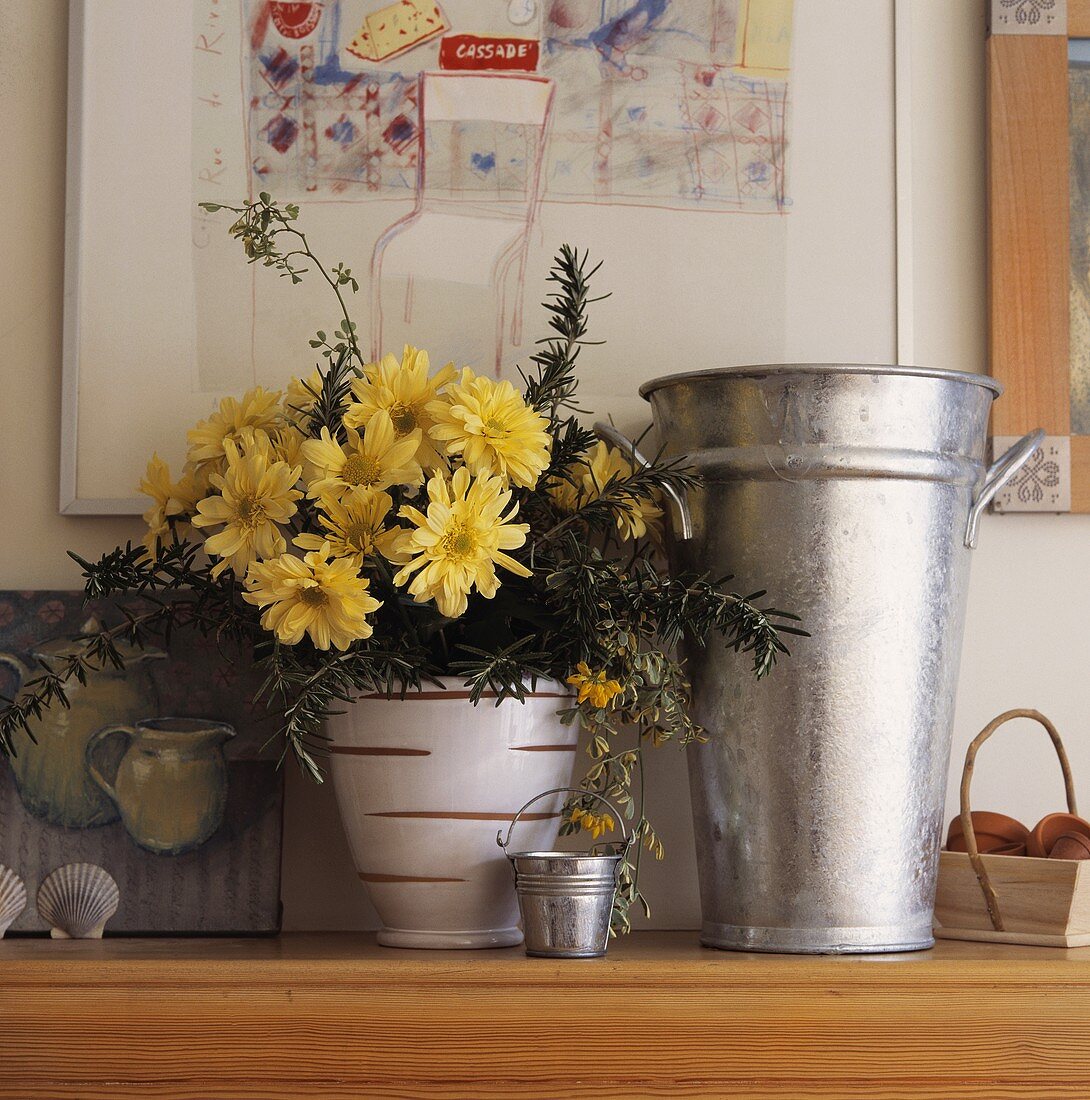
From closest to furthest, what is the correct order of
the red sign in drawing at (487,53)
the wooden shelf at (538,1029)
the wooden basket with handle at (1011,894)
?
the wooden shelf at (538,1029) → the wooden basket with handle at (1011,894) → the red sign in drawing at (487,53)

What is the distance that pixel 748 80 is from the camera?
1.12 meters

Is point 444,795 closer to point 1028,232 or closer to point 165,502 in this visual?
point 165,502

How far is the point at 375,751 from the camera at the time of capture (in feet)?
2.86

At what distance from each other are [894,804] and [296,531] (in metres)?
0.55

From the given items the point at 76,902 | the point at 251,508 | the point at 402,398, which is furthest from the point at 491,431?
the point at 76,902

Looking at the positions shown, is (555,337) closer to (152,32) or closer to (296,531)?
(296,531)

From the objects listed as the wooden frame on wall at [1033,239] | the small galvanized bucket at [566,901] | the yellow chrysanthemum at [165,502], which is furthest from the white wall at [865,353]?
the small galvanized bucket at [566,901]

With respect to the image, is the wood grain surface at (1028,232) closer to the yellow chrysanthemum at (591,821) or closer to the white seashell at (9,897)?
the yellow chrysanthemum at (591,821)

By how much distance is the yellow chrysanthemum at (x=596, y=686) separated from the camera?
2.80 ft

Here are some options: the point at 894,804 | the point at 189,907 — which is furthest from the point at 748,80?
the point at 189,907

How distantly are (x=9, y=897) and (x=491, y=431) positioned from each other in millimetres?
563

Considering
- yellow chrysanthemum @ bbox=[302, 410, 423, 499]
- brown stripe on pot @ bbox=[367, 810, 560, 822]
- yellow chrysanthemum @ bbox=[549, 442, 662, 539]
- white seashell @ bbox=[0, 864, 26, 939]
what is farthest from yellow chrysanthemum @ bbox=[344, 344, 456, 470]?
white seashell @ bbox=[0, 864, 26, 939]

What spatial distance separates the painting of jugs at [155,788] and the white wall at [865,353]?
0.06 metres

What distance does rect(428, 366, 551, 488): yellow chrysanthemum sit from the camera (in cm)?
84
